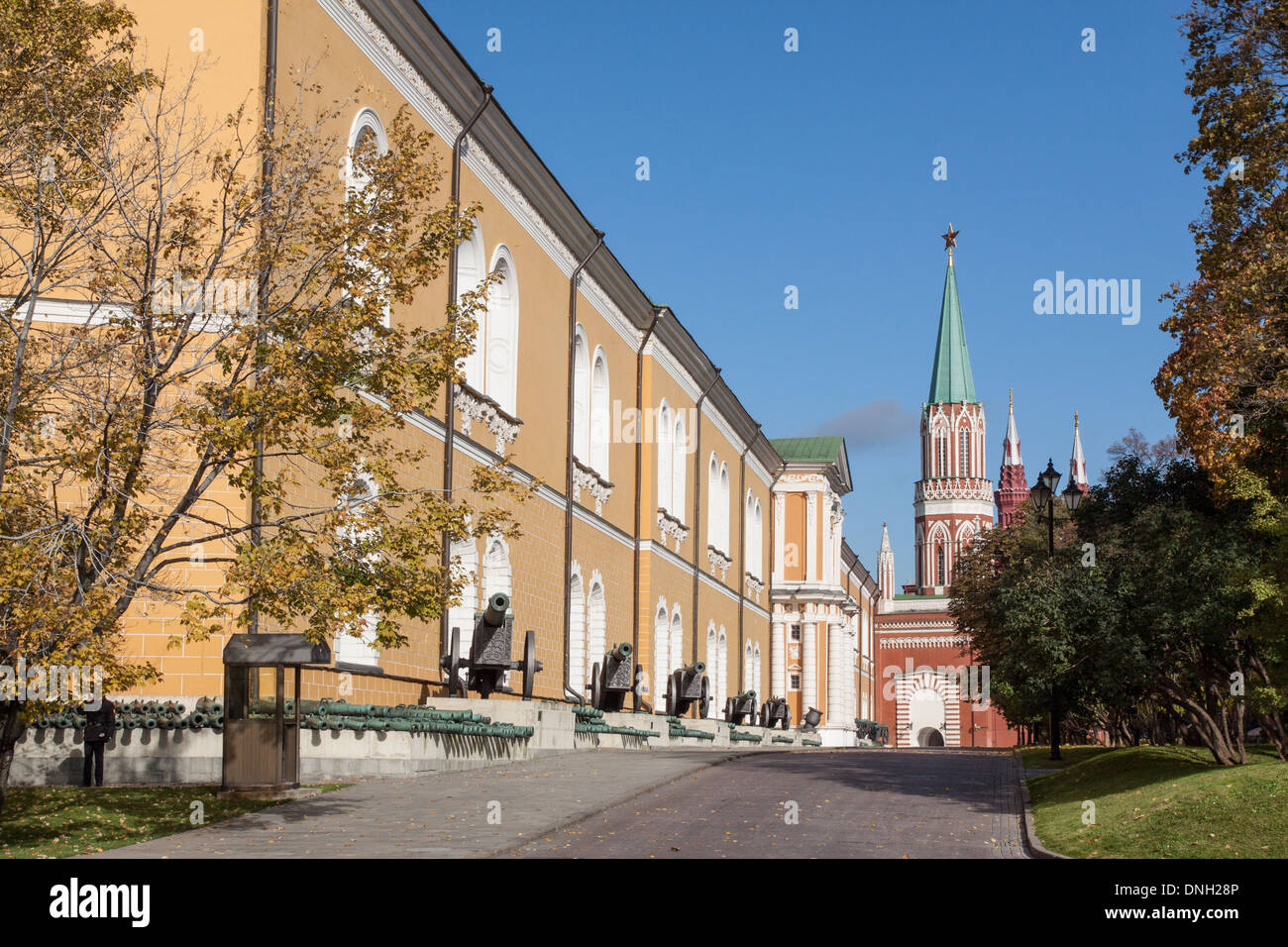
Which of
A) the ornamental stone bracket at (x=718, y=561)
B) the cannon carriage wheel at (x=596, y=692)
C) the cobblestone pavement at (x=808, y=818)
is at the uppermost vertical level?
the ornamental stone bracket at (x=718, y=561)

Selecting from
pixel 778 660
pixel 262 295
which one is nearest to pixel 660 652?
pixel 778 660

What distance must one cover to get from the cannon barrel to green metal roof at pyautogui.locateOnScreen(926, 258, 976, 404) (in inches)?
3877

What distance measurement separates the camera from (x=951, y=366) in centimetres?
12019

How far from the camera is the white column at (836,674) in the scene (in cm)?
7106

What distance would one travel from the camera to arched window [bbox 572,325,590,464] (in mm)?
37438

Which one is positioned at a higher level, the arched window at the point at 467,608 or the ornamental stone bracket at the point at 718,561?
the ornamental stone bracket at the point at 718,561

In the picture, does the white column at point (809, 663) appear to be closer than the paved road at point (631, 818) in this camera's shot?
No

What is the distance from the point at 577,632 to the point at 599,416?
20.5 feet

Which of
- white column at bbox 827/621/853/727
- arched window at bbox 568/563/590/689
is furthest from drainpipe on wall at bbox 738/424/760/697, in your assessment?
arched window at bbox 568/563/590/689

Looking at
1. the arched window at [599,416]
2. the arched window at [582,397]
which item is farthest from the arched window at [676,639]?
the arched window at [582,397]

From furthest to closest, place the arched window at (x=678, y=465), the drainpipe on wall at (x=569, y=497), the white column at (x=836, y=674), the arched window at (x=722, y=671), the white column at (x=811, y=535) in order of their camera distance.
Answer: the white column at (x=836, y=674) < the white column at (x=811, y=535) < the arched window at (x=722, y=671) < the arched window at (x=678, y=465) < the drainpipe on wall at (x=569, y=497)

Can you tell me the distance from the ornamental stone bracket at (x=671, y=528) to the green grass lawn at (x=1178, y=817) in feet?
83.8

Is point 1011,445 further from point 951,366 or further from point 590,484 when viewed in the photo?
point 590,484

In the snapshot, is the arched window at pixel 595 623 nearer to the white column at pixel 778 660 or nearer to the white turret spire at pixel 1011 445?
the white column at pixel 778 660
